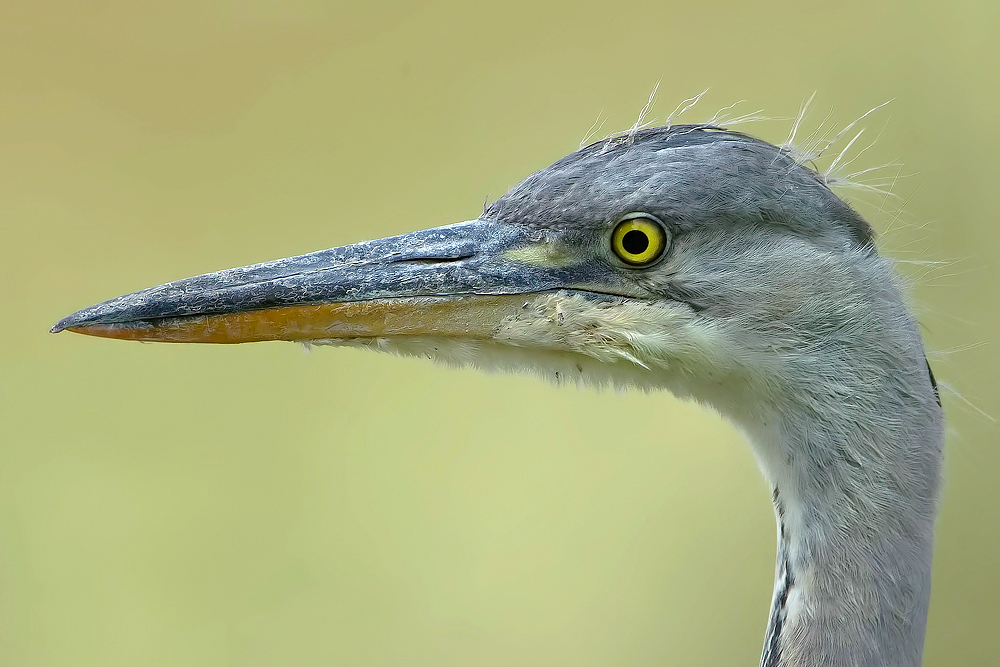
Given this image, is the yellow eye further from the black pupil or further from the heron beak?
the heron beak

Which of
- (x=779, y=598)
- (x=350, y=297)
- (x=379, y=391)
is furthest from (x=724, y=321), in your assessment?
(x=379, y=391)

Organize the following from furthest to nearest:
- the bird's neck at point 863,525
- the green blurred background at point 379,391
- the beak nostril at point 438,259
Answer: the green blurred background at point 379,391, the beak nostril at point 438,259, the bird's neck at point 863,525

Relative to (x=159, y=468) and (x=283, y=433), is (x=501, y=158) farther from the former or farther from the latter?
(x=159, y=468)

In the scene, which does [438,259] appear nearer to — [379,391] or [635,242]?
[635,242]

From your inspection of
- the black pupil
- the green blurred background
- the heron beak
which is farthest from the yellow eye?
the green blurred background

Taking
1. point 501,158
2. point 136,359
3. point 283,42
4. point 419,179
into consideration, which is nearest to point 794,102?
point 501,158

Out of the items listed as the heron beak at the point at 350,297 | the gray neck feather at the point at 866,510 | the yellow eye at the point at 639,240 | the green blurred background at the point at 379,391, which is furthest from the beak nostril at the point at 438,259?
the green blurred background at the point at 379,391

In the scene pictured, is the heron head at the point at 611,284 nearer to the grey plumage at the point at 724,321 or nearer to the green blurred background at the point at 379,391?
the grey plumage at the point at 724,321
